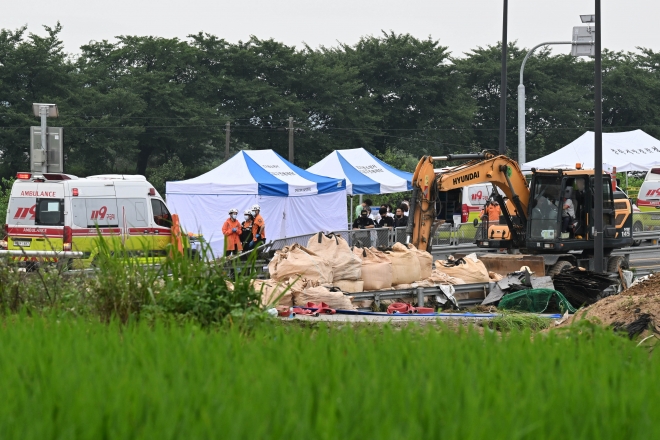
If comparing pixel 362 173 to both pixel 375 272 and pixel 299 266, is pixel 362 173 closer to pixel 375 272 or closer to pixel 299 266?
pixel 375 272

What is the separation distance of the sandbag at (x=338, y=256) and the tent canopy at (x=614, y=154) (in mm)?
27092

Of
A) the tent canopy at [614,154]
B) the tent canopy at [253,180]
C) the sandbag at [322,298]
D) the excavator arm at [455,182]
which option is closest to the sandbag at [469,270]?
the excavator arm at [455,182]

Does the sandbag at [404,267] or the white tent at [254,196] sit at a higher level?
the white tent at [254,196]

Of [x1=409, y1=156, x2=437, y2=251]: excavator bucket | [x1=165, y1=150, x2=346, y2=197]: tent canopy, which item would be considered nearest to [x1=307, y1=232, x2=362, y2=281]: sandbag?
[x1=409, y1=156, x2=437, y2=251]: excavator bucket

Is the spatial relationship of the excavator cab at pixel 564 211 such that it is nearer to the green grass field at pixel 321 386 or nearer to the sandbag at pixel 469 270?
the sandbag at pixel 469 270

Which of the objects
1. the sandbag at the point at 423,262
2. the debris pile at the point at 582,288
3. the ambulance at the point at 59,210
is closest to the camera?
the debris pile at the point at 582,288

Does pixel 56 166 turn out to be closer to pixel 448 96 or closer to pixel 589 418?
pixel 589 418

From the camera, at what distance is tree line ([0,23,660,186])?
2301 inches

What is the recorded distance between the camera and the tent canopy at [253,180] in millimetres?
27422

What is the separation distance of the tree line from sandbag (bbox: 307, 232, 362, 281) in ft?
134

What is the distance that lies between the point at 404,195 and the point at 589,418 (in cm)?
5551

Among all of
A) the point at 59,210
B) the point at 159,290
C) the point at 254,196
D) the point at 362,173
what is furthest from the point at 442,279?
the point at 362,173

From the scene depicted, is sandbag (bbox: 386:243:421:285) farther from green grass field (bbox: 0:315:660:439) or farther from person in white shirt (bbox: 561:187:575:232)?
green grass field (bbox: 0:315:660:439)

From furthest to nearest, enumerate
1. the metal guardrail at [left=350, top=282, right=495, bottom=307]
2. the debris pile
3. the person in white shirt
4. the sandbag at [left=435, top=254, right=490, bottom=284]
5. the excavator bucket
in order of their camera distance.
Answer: the person in white shirt
the excavator bucket
the sandbag at [left=435, top=254, right=490, bottom=284]
the debris pile
the metal guardrail at [left=350, top=282, right=495, bottom=307]
